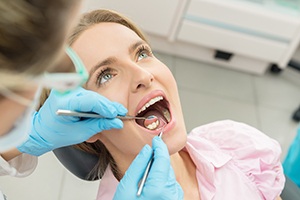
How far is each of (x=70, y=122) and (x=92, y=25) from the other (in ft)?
1.04

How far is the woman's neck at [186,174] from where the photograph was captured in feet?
4.33

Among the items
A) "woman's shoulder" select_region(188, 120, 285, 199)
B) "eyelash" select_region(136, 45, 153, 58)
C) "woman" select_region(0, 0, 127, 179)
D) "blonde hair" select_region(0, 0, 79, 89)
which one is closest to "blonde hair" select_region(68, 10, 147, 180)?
"eyelash" select_region(136, 45, 153, 58)

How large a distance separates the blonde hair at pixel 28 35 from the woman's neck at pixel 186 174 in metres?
0.85

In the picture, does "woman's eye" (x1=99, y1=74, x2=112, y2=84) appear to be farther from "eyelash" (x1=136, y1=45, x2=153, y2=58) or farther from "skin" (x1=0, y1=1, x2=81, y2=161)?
"skin" (x1=0, y1=1, x2=81, y2=161)

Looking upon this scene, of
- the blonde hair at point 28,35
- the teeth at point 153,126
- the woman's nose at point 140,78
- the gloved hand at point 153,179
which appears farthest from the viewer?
the teeth at point 153,126

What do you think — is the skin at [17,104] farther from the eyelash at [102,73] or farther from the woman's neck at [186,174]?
the woman's neck at [186,174]

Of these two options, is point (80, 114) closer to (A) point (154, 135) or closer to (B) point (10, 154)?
(A) point (154, 135)

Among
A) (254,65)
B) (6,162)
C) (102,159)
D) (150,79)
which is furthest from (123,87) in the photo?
(254,65)

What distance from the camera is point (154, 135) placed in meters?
1.21

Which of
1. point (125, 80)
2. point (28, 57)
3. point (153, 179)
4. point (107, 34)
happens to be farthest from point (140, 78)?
point (28, 57)

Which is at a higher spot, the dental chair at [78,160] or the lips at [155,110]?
the lips at [155,110]

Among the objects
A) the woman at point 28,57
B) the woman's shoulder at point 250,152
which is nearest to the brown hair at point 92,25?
the woman's shoulder at point 250,152

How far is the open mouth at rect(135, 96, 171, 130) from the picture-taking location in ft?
4.21

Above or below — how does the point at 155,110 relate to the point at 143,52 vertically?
below
